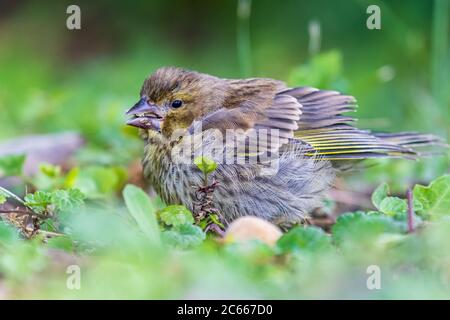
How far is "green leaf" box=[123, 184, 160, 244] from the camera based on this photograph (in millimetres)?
2752

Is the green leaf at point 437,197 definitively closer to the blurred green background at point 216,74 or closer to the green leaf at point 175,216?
the blurred green background at point 216,74

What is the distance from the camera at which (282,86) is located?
4086mm

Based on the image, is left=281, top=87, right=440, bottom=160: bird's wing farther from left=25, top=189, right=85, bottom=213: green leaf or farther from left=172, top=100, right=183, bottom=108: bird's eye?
left=25, top=189, right=85, bottom=213: green leaf

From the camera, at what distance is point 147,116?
3.73m

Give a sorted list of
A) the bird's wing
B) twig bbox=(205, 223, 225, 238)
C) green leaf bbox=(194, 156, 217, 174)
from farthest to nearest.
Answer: the bird's wing
green leaf bbox=(194, 156, 217, 174)
twig bbox=(205, 223, 225, 238)

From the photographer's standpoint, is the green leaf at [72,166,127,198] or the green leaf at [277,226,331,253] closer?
the green leaf at [277,226,331,253]

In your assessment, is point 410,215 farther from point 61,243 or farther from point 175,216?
point 61,243

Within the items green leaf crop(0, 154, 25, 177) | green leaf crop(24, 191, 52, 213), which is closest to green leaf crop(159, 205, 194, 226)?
green leaf crop(24, 191, 52, 213)

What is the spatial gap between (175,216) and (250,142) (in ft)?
2.62

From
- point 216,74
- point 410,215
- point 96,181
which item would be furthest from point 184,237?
point 216,74

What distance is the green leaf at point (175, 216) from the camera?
9.40ft
